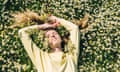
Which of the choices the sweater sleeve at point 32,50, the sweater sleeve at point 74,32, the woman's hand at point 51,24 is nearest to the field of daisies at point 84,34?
the sweater sleeve at point 32,50

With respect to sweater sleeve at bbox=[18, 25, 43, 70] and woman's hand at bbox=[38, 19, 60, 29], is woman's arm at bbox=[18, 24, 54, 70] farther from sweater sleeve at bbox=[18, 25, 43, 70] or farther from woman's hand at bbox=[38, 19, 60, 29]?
woman's hand at bbox=[38, 19, 60, 29]

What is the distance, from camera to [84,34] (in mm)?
7492

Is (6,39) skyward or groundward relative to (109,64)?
skyward

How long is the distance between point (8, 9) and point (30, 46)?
98 centimetres

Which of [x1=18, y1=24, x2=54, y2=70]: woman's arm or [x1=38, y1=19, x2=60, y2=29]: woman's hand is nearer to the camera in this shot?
[x1=18, y1=24, x2=54, y2=70]: woman's arm

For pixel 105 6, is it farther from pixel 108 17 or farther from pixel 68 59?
pixel 68 59

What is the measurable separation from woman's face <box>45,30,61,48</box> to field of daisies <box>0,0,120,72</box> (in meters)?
0.44

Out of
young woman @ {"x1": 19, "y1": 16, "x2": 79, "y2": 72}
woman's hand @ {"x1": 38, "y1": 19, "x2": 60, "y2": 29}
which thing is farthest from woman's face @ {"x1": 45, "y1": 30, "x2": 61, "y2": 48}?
woman's hand @ {"x1": 38, "y1": 19, "x2": 60, "y2": 29}

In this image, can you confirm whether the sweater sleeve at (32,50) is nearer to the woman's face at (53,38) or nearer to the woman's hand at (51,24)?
the woman's face at (53,38)

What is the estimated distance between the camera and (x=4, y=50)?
6.89 m

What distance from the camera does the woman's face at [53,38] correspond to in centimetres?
695

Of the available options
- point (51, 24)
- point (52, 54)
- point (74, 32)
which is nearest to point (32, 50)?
point (52, 54)

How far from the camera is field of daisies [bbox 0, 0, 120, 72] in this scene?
690cm

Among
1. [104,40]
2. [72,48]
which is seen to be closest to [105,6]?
[104,40]
